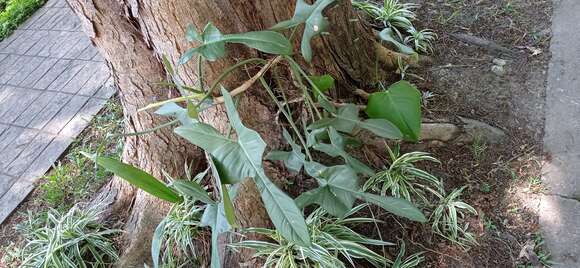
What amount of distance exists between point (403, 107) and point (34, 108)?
255 cm

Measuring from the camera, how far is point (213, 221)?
53.1 inches

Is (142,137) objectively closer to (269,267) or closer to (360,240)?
(269,267)

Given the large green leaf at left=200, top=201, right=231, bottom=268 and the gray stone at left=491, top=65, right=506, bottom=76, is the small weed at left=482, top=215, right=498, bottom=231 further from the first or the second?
the large green leaf at left=200, top=201, right=231, bottom=268

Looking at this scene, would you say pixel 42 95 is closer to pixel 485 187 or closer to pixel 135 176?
pixel 135 176

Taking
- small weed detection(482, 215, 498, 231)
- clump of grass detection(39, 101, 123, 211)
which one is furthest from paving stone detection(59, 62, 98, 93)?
small weed detection(482, 215, 498, 231)

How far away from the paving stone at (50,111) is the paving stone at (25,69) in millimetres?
486

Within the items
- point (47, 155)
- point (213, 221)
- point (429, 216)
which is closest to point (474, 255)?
point (429, 216)

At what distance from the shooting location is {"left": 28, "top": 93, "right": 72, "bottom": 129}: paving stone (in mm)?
3014

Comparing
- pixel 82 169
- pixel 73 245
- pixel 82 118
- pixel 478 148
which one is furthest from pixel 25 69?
pixel 478 148

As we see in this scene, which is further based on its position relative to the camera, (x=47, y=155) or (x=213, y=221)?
(x=47, y=155)

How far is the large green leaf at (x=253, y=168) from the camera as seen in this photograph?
42.9 inches

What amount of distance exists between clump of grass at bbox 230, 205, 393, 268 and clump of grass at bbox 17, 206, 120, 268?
677mm

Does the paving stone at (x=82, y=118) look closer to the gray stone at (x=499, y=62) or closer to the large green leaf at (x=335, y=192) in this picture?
the large green leaf at (x=335, y=192)

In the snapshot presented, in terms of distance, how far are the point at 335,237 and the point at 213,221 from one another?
480 mm
